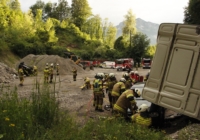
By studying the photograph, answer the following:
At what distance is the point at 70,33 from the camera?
64.3 meters

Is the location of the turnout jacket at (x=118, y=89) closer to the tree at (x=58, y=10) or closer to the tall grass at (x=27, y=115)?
the tall grass at (x=27, y=115)

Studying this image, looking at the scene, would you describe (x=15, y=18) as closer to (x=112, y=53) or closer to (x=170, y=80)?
(x=112, y=53)

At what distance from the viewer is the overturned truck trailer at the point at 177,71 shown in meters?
4.76

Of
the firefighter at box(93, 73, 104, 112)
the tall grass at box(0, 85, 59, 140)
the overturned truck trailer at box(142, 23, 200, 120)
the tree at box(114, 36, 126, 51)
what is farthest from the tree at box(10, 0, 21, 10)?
the overturned truck trailer at box(142, 23, 200, 120)

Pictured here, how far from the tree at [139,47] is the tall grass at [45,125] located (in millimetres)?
42797

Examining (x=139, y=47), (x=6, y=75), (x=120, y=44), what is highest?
(x=139, y=47)

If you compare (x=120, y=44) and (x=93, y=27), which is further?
(x=93, y=27)

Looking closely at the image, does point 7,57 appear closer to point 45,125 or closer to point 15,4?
point 45,125

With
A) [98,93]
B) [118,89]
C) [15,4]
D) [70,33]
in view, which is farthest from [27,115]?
[15,4]

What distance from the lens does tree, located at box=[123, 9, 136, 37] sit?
187 ft

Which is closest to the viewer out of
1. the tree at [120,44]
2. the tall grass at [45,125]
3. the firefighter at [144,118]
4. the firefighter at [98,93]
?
the tall grass at [45,125]

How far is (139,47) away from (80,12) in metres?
31.4

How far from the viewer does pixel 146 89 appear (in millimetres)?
5598

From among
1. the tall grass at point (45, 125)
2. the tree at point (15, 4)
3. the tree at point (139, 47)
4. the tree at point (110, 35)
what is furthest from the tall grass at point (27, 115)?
the tree at point (15, 4)
